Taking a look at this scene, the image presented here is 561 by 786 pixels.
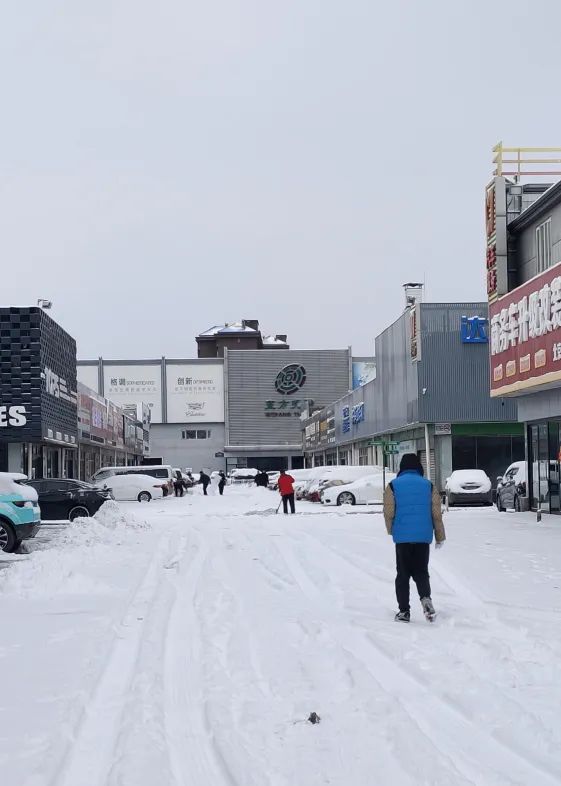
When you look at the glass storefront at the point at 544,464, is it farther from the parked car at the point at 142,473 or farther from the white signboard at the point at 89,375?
the white signboard at the point at 89,375

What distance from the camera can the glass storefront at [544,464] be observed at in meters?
26.8

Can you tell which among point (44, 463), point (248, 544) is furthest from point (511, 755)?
point (44, 463)

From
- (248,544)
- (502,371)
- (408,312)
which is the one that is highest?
(408,312)

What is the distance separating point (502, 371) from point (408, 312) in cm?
1688

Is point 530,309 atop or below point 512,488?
atop

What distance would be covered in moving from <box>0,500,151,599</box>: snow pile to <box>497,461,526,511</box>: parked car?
12.1m

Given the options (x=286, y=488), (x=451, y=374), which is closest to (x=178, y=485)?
(x=451, y=374)

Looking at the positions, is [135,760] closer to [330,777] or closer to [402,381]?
[330,777]

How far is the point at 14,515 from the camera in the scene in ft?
61.3

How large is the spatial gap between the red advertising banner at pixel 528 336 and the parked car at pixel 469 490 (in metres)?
8.01

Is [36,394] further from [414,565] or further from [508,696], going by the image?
[508,696]

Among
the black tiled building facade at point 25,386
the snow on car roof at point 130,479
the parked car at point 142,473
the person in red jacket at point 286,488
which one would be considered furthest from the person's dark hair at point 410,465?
the parked car at point 142,473

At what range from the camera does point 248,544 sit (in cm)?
1925

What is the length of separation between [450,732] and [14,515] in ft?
47.1
